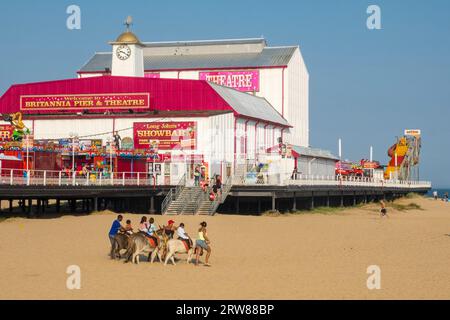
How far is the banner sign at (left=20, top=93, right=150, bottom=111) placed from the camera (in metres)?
68.8

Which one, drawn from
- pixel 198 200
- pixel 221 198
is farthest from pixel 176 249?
pixel 221 198

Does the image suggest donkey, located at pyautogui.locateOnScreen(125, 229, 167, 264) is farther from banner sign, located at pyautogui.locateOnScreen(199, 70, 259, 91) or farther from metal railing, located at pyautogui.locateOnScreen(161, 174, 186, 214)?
banner sign, located at pyautogui.locateOnScreen(199, 70, 259, 91)

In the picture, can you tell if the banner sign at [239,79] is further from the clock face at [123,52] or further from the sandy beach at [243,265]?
the sandy beach at [243,265]

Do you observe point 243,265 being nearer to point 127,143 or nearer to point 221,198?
point 221,198

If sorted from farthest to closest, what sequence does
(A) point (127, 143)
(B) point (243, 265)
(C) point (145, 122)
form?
(C) point (145, 122), (A) point (127, 143), (B) point (243, 265)

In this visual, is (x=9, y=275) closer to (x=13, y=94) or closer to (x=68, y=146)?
(x=68, y=146)

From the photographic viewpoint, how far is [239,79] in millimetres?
86375

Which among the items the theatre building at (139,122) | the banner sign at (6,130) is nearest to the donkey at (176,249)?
the theatre building at (139,122)

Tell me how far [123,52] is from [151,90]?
7.92m

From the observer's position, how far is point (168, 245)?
87.4 ft

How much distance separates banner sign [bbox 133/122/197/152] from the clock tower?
9.96m

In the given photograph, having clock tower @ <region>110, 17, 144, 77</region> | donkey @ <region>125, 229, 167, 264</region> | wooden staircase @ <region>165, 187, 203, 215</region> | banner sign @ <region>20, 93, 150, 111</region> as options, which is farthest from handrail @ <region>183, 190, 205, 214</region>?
clock tower @ <region>110, 17, 144, 77</region>
